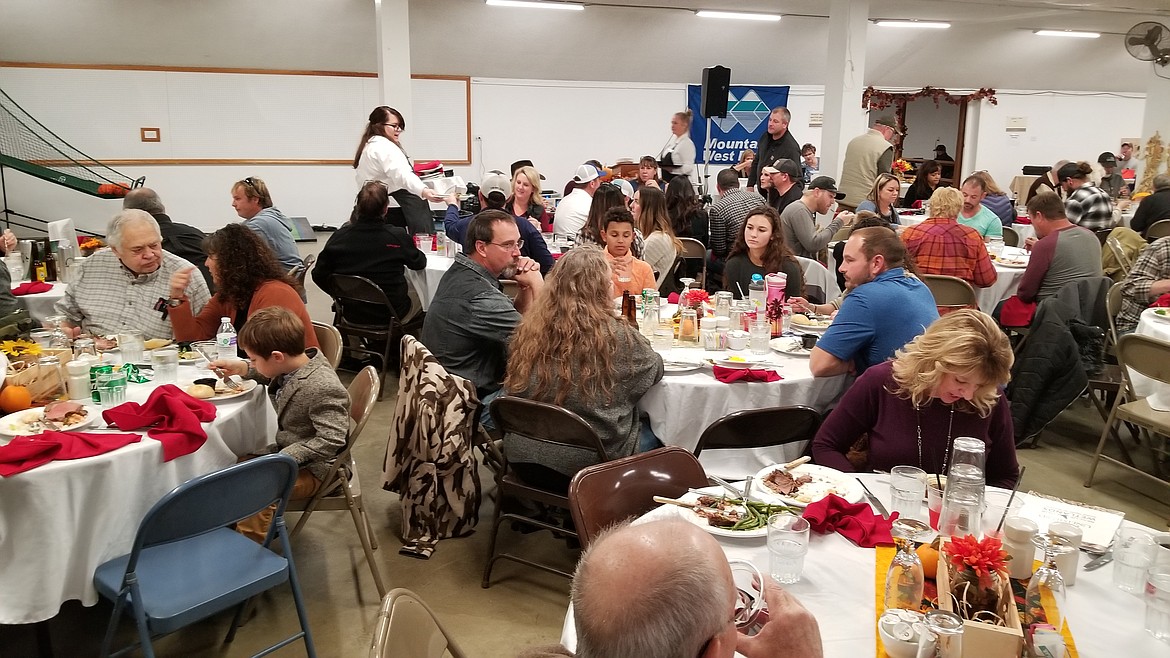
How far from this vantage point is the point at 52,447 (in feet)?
8.23

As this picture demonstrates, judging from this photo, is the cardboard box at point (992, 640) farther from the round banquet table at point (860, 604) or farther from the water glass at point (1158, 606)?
the water glass at point (1158, 606)

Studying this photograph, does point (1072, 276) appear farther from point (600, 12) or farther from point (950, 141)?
point (950, 141)

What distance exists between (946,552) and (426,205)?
6176mm

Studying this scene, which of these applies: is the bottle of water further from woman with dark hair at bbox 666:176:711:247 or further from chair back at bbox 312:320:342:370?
woman with dark hair at bbox 666:176:711:247

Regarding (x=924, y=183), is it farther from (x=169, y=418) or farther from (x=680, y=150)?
(x=169, y=418)

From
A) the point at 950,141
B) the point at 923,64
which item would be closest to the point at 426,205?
the point at 923,64

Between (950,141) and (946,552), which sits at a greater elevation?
(950,141)

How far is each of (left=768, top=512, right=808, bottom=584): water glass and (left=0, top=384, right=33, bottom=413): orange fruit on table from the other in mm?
2491

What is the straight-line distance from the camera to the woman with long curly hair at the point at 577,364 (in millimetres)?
3133

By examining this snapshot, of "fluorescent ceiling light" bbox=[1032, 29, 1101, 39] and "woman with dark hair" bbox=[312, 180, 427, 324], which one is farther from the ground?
"fluorescent ceiling light" bbox=[1032, 29, 1101, 39]

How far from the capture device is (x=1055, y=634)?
4.98ft

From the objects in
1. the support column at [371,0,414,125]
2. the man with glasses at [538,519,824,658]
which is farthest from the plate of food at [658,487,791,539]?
the support column at [371,0,414,125]

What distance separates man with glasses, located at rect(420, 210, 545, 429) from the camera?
3693mm

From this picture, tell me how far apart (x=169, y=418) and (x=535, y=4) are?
9.46 meters
